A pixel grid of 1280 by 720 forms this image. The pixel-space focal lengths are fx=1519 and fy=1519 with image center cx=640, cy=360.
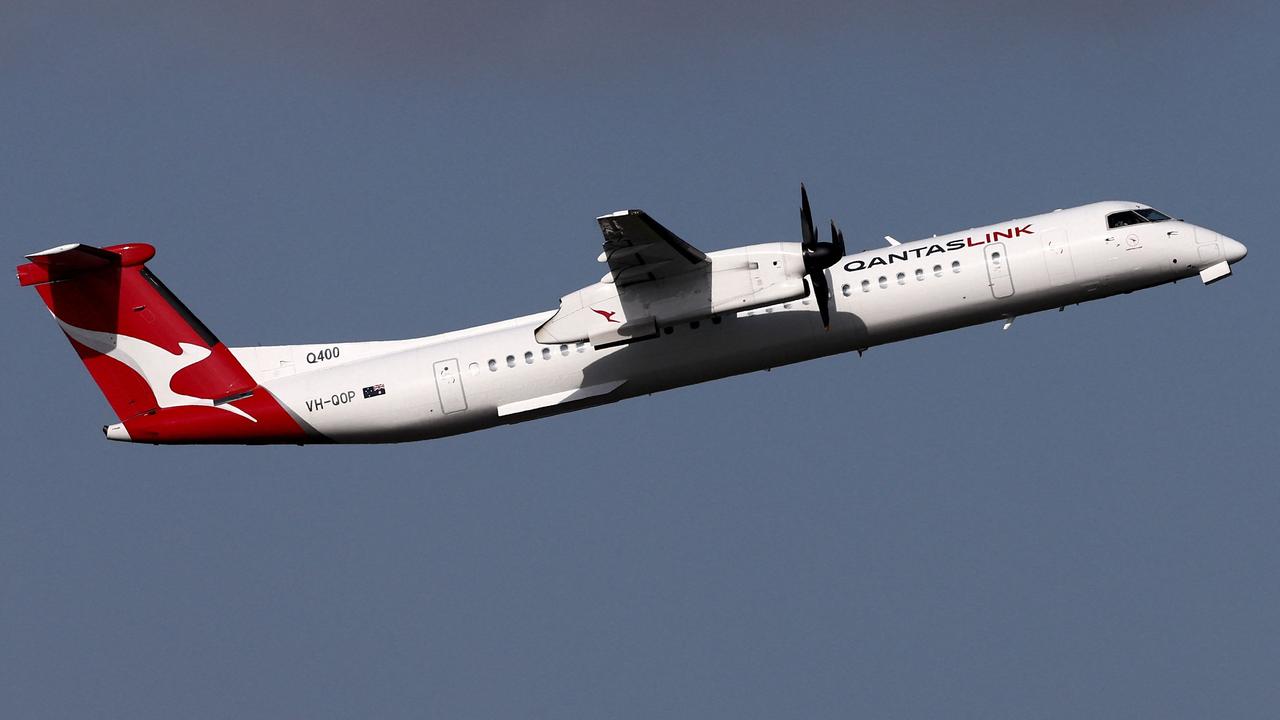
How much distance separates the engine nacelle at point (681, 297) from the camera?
28.8 m

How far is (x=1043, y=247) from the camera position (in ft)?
99.5

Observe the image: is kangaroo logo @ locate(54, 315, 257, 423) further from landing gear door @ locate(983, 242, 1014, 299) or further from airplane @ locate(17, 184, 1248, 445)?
landing gear door @ locate(983, 242, 1014, 299)

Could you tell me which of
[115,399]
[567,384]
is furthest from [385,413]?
[115,399]

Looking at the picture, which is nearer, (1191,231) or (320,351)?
(1191,231)

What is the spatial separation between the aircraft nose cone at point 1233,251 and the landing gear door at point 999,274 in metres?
4.30

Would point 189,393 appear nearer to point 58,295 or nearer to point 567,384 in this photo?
point 58,295

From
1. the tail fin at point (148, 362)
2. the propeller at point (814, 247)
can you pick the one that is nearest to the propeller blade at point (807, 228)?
the propeller at point (814, 247)

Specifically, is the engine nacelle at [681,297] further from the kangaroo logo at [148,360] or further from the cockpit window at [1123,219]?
the kangaroo logo at [148,360]

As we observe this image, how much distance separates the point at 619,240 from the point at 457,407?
18.4 feet

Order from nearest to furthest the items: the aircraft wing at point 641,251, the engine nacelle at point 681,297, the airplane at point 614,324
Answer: the aircraft wing at point 641,251 < the engine nacelle at point 681,297 < the airplane at point 614,324

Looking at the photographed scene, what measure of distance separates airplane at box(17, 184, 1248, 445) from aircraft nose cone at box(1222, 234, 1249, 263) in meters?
0.05

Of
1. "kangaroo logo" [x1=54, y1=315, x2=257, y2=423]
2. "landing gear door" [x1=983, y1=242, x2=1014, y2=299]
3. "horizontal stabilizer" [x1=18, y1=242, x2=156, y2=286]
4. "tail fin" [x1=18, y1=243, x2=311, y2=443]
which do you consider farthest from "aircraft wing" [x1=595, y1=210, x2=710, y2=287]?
"horizontal stabilizer" [x1=18, y1=242, x2=156, y2=286]

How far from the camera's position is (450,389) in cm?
3138

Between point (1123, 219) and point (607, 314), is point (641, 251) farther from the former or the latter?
point (1123, 219)
